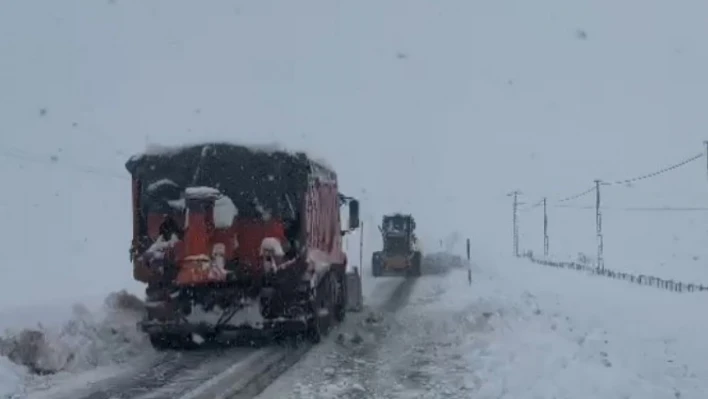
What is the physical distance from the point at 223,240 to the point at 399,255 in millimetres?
33511

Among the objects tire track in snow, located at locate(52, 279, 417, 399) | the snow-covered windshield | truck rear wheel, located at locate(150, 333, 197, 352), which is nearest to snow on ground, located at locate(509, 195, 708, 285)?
truck rear wheel, located at locate(150, 333, 197, 352)

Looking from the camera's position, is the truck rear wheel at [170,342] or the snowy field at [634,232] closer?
the truck rear wheel at [170,342]

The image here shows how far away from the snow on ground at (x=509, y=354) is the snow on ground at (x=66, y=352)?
2970 mm

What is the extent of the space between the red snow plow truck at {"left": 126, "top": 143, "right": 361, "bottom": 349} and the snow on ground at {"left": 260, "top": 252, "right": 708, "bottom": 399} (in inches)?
52.8

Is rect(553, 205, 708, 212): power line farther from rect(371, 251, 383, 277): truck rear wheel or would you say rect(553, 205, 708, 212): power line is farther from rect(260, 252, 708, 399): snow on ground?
rect(260, 252, 708, 399): snow on ground

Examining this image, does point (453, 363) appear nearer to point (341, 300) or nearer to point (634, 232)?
point (341, 300)

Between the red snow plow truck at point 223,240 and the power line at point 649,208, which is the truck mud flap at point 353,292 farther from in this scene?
the power line at point 649,208

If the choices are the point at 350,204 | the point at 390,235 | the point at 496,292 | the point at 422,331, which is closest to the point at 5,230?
the point at 390,235

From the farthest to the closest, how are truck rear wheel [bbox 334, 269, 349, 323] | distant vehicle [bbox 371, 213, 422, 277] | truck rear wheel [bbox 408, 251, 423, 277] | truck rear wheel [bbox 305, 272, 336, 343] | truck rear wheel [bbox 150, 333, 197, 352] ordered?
distant vehicle [bbox 371, 213, 422, 277] → truck rear wheel [bbox 408, 251, 423, 277] → truck rear wheel [bbox 334, 269, 349, 323] → truck rear wheel [bbox 305, 272, 336, 343] → truck rear wheel [bbox 150, 333, 197, 352]

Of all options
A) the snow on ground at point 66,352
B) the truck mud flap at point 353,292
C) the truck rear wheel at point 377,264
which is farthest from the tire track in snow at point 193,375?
the truck rear wheel at point 377,264

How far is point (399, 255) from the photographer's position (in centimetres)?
4881

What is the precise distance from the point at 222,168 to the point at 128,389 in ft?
15.8

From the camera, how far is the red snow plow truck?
1545 cm

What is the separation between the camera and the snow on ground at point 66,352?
504 inches
